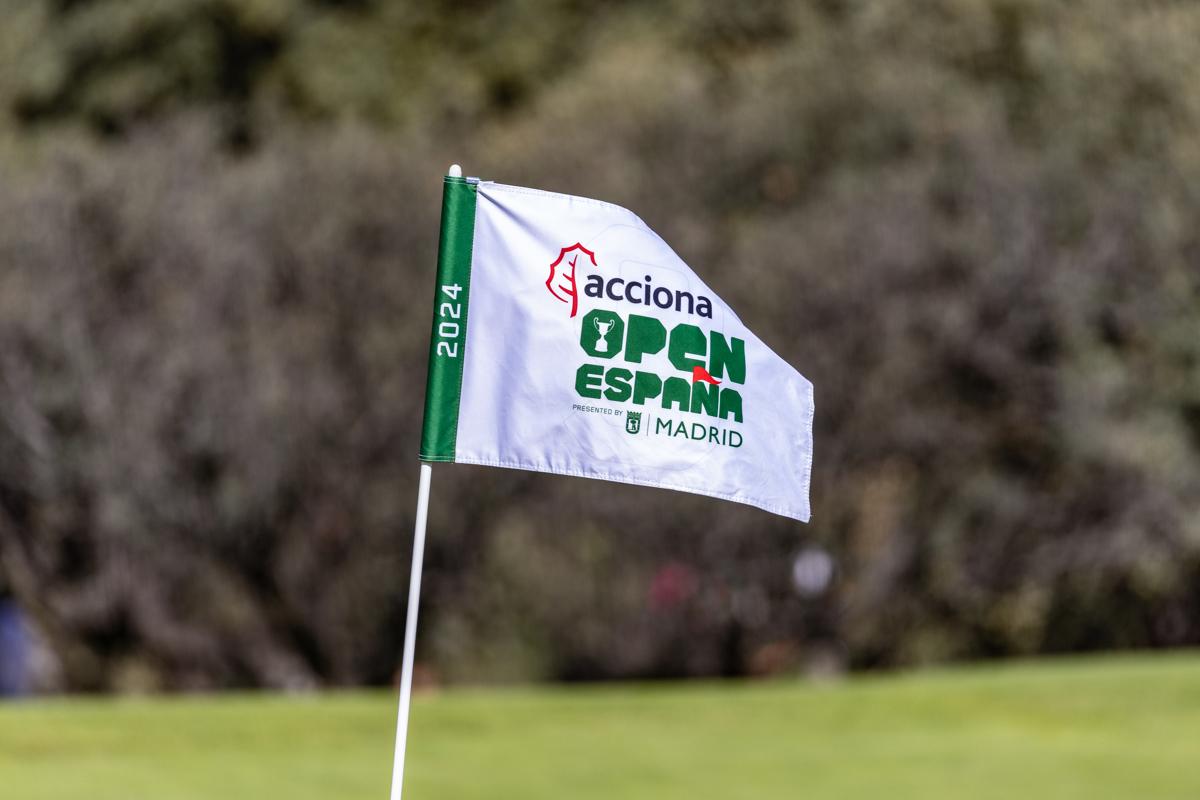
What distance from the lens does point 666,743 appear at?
11820mm

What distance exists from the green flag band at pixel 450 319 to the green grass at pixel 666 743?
15.7 ft

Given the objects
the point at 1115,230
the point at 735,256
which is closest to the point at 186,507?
the point at 735,256

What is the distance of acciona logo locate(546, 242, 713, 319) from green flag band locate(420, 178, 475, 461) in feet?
0.85

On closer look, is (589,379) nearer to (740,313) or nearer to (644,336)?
(644,336)

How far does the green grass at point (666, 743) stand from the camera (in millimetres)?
10336

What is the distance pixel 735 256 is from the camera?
19688 millimetres

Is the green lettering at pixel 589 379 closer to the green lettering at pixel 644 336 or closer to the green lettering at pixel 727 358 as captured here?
the green lettering at pixel 644 336

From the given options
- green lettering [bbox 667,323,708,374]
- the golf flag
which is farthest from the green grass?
green lettering [bbox 667,323,708,374]

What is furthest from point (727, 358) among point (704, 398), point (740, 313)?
point (740, 313)

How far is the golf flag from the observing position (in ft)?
18.5

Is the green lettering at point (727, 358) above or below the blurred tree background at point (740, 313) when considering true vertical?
below

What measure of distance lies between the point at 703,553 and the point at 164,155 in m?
6.55

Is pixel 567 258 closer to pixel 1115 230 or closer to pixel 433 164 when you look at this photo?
pixel 1115 230

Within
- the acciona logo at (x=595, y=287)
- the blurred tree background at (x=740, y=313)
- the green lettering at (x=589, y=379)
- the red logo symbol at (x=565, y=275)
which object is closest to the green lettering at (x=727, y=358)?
the acciona logo at (x=595, y=287)
